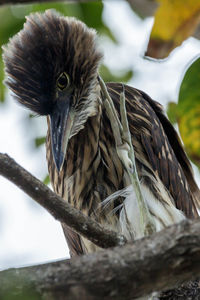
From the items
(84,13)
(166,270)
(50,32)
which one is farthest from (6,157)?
(50,32)

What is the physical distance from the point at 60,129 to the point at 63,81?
1.07ft

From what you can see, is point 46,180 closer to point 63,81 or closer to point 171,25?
point 63,81

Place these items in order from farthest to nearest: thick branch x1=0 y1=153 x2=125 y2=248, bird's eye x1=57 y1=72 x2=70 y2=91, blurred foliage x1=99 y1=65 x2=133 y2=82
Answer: blurred foliage x1=99 y1=65 x2=133 y2=82 < bird's eye x1=57 y1=72 x2=70 y2=91 < thick branch x1=0 y1=153 x2=125 y2=248

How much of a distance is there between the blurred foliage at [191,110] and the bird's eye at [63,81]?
1.40 metres

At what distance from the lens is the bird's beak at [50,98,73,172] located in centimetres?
256

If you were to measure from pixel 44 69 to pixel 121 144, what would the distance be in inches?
30.7

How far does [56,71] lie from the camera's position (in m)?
2.79

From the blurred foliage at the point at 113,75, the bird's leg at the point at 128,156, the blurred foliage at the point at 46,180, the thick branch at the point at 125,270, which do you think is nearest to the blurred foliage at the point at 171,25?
Result: the thick branch at the point at 125,270

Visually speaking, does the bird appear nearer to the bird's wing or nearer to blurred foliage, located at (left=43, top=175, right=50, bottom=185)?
the bird's wing

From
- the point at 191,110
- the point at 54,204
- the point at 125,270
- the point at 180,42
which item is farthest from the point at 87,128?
the point at 125,270

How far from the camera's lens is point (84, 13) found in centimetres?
218

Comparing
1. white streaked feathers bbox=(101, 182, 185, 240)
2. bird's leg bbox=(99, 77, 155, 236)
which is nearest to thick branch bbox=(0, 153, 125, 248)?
bird's leg bbox=(99, 77, 155, 236)

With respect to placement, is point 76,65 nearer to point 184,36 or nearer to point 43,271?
point 184,36

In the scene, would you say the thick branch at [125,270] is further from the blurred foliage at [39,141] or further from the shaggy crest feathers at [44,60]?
the blurred foliage at [39,141]
